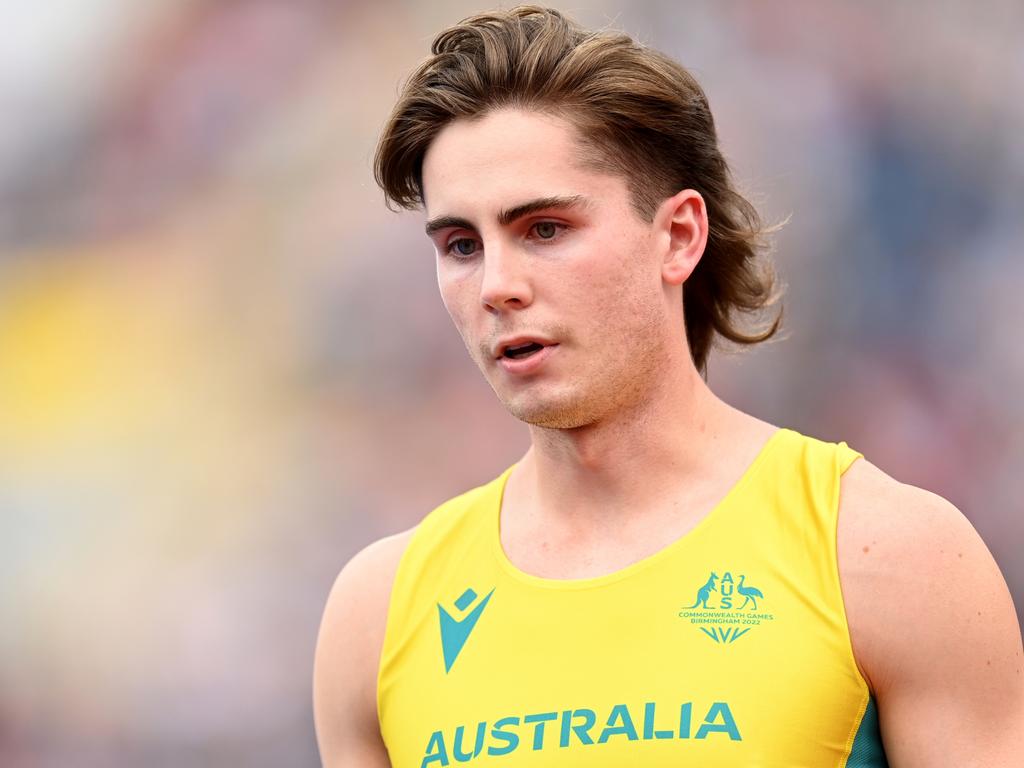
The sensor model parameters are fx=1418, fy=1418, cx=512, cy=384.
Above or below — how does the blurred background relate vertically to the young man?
above

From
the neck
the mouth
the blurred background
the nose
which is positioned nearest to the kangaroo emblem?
the neck

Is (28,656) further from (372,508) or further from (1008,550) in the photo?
(1008,550)

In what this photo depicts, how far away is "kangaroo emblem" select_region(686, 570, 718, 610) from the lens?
269cm

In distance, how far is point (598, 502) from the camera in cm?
296

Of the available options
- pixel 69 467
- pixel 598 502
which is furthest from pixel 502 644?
pixel 69 467

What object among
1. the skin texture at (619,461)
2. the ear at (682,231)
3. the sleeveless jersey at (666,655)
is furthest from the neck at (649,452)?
the ear at (682,231)

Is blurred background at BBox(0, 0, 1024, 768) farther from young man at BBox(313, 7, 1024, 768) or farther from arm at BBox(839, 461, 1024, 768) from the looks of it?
arm at BBox(839, 461, 1024, 768)

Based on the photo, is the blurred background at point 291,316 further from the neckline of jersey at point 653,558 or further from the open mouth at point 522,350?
the open mouth at point 522,350

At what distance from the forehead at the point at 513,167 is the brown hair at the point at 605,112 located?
0.03m

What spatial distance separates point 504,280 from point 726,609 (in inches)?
29.9

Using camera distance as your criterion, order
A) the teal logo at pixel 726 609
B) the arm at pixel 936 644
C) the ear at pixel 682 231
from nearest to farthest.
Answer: the arm at pixel 936 644
the teal logo at pixel 726 609
the ear at pixel 682 231

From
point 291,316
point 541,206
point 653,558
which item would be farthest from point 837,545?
point 291,316

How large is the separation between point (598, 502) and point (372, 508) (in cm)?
418

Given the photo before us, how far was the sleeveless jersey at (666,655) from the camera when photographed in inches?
100
